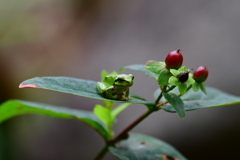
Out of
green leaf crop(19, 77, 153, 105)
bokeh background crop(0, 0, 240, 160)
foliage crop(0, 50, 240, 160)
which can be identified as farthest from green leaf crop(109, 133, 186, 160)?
bokeh background crop(0, 0, 240, 160)

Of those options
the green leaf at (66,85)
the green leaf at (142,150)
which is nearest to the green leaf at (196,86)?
the green leaf at (66,85)

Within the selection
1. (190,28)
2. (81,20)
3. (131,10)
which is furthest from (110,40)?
(190,28)

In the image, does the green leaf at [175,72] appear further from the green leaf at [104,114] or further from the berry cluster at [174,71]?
the green leaf at [104,114]

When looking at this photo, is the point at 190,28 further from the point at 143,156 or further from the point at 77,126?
the point at 143,156

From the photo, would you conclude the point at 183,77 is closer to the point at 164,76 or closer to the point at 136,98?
the point at 164,76

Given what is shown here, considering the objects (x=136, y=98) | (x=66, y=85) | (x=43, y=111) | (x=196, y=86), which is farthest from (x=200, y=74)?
(x=43, y=111)
